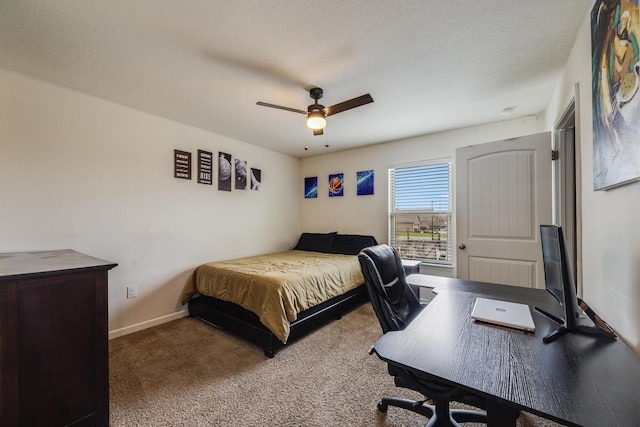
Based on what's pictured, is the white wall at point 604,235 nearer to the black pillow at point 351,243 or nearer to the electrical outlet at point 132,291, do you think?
the black pillow at point 351,243

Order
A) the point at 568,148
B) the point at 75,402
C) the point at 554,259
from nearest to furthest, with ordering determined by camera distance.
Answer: the point at 554,259 < the point at 75,402 < the point at 568,148

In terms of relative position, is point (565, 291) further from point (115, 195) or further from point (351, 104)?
point (115, 195)

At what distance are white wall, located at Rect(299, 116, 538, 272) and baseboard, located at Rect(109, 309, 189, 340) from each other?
2511 mm

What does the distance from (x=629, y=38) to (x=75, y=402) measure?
9.97 ft

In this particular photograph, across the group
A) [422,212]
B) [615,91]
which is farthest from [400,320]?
[422,212]

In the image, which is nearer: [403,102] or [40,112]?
[40,112]

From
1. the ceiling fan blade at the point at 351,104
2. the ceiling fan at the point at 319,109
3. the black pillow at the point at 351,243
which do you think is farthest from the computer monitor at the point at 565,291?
the black pillow at the point at 351,243

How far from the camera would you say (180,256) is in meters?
3.13

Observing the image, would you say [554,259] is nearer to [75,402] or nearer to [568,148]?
[568,148]

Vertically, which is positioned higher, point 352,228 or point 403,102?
Answer: point 403,102

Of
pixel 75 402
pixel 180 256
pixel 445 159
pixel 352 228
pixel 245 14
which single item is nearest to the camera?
pixel 75 402

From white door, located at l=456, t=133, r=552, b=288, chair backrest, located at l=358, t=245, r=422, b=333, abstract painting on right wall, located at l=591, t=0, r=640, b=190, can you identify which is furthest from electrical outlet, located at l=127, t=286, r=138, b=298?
abstract painting on right wall, located at l=591, t=0, r=640, b=190

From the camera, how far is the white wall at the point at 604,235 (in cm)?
100

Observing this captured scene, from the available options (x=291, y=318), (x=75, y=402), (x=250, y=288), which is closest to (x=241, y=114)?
(x=250, y=288)
